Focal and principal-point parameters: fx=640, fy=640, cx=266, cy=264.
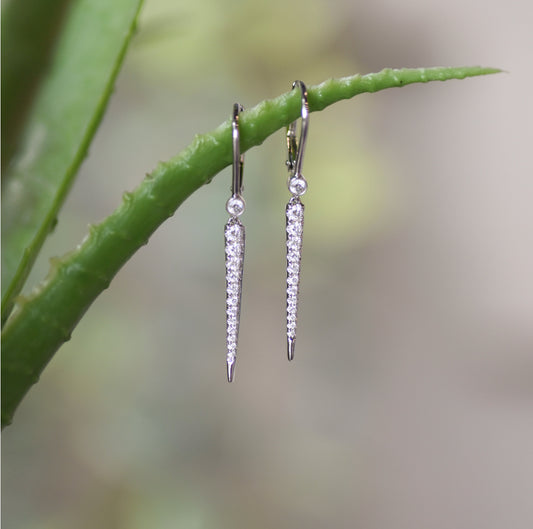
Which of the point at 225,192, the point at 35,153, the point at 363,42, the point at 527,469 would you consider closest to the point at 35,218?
the point at 35,153

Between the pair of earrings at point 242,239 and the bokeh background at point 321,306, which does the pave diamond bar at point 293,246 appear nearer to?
the pair of earrings at point 242,239

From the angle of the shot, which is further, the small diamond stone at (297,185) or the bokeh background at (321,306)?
the bokeh background at (321,306)

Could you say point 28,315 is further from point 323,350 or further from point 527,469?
point 527,469

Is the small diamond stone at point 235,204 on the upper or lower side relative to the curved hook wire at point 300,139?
lower

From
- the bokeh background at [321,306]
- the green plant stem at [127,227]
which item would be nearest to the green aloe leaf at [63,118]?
the green plant stem at [127,227]

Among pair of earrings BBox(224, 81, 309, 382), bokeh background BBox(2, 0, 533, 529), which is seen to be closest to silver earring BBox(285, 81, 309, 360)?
pair of earrings BBox(224, 81, 309, 382)

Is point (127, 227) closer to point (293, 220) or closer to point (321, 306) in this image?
point (293, 220)

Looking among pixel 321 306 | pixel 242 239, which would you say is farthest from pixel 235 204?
pixel 321 306
